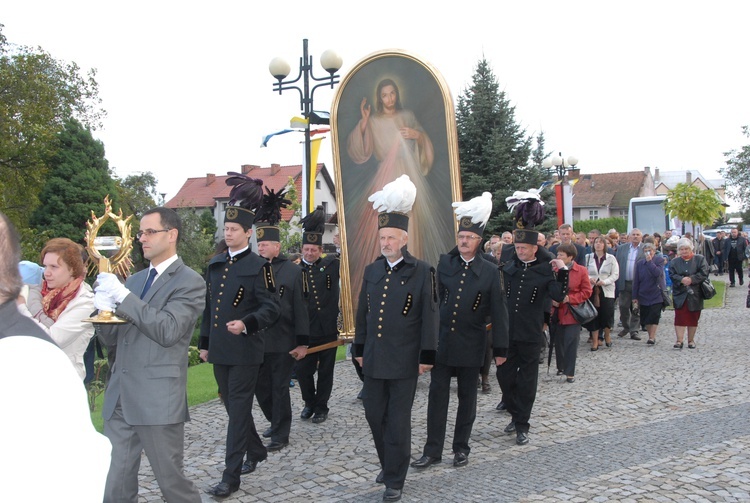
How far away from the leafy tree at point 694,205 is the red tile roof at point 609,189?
4861 centimetres

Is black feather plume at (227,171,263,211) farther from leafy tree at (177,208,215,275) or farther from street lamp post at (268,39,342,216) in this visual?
leafy tree at (177,208,215,275)

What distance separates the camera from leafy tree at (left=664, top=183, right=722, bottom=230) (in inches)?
930

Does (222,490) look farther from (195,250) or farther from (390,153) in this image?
(195,250)

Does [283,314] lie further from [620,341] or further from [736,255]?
[736,255]

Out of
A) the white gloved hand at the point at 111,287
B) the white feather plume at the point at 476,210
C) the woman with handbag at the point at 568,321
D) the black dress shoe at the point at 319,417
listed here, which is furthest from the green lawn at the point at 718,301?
the white gloved hand at the point at 111,287

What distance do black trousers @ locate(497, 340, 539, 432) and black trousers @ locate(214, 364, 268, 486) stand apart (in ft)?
8.97

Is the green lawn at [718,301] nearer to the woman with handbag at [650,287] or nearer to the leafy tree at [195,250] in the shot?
the woman with handbag at [650,287]

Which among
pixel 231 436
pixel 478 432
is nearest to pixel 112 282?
pixel 231 436

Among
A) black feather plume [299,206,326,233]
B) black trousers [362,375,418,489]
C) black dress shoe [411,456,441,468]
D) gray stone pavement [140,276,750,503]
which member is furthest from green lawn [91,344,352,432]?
black dress shoe [411,456,441,468]

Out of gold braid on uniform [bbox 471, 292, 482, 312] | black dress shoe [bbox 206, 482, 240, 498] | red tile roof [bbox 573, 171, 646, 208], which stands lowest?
black dress shoe [bbox 206, 482, 240, 498]

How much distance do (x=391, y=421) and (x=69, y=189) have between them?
2744 centimetres

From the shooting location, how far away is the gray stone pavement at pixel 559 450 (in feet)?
18.0

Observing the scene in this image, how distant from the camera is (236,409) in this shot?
5.55m

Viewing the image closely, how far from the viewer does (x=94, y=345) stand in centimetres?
727
